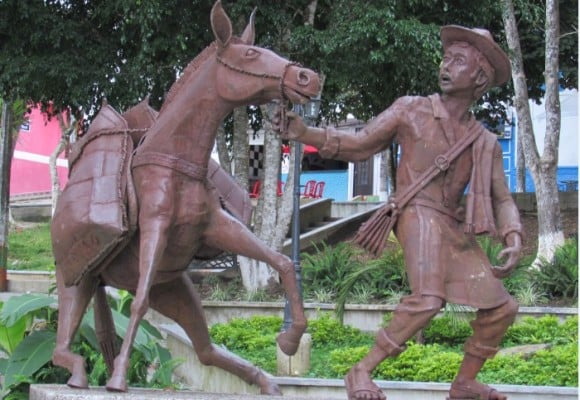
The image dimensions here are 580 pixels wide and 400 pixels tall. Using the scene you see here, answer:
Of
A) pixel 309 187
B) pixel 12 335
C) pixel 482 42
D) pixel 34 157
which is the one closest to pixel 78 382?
pixel 12 335

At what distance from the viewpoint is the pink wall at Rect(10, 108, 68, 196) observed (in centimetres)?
3431

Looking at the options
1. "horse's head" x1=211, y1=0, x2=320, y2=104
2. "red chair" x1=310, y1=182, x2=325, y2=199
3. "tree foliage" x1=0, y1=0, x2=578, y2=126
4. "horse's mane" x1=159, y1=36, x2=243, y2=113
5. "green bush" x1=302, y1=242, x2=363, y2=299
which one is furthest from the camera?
"red chair" x1=310, y1=182, x2=325, y2=199

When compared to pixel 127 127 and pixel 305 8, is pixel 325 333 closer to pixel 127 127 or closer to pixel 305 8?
pixel 305 8

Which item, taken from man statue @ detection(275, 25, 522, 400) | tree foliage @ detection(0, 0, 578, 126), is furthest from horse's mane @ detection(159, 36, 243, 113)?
tree foliage @ detection(0, 0, 578, 126)

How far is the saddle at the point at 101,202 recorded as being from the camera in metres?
4.90

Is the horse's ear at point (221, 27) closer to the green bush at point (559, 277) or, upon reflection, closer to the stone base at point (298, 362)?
the stone base at point (298, 362)

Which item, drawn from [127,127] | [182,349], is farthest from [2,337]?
[182,349]

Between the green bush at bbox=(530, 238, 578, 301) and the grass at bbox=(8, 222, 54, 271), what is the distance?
37.6 feet

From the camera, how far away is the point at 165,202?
483 cm

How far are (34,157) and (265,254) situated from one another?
31522 millimetres

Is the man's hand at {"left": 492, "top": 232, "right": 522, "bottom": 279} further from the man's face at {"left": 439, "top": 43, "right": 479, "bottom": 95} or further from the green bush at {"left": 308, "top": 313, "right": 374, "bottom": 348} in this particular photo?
the green bush at {"left": 308, "top": 313, "right": 374, "bottom": 348}

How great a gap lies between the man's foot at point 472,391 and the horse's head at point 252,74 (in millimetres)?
1787

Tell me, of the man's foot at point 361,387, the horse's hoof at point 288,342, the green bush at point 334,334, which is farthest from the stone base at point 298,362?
the man's foot at point 361,387

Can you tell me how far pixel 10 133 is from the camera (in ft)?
60.8
